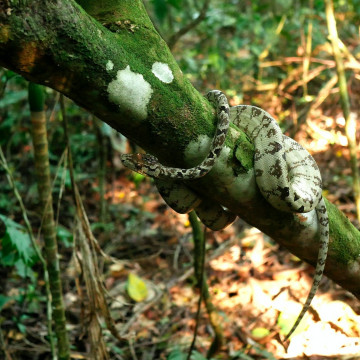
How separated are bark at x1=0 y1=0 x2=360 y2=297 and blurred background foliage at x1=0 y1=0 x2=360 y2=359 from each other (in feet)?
6.29

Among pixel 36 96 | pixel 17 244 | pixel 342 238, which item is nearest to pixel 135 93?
pixel 342 238

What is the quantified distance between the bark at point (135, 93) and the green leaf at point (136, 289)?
2.84 metres

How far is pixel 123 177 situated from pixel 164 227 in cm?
147

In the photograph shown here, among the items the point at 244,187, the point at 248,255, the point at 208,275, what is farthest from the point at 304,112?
the point at 244,187

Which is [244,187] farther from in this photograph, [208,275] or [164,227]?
[164,227]

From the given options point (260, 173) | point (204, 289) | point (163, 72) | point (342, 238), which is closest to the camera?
point (163, 72)

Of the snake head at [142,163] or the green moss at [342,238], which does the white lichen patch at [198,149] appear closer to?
the snake head at [142,163]

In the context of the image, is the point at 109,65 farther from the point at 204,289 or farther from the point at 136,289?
the point at 136,289

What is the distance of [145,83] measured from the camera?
1604 mm

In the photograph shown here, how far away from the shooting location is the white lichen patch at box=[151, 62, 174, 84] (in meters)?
1.65

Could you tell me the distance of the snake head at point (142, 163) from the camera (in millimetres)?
1947

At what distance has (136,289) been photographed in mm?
4805

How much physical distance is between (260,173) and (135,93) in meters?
0.69

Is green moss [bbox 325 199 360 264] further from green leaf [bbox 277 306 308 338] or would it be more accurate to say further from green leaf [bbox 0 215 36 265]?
green leaf [bbox 0 215 36 265]
